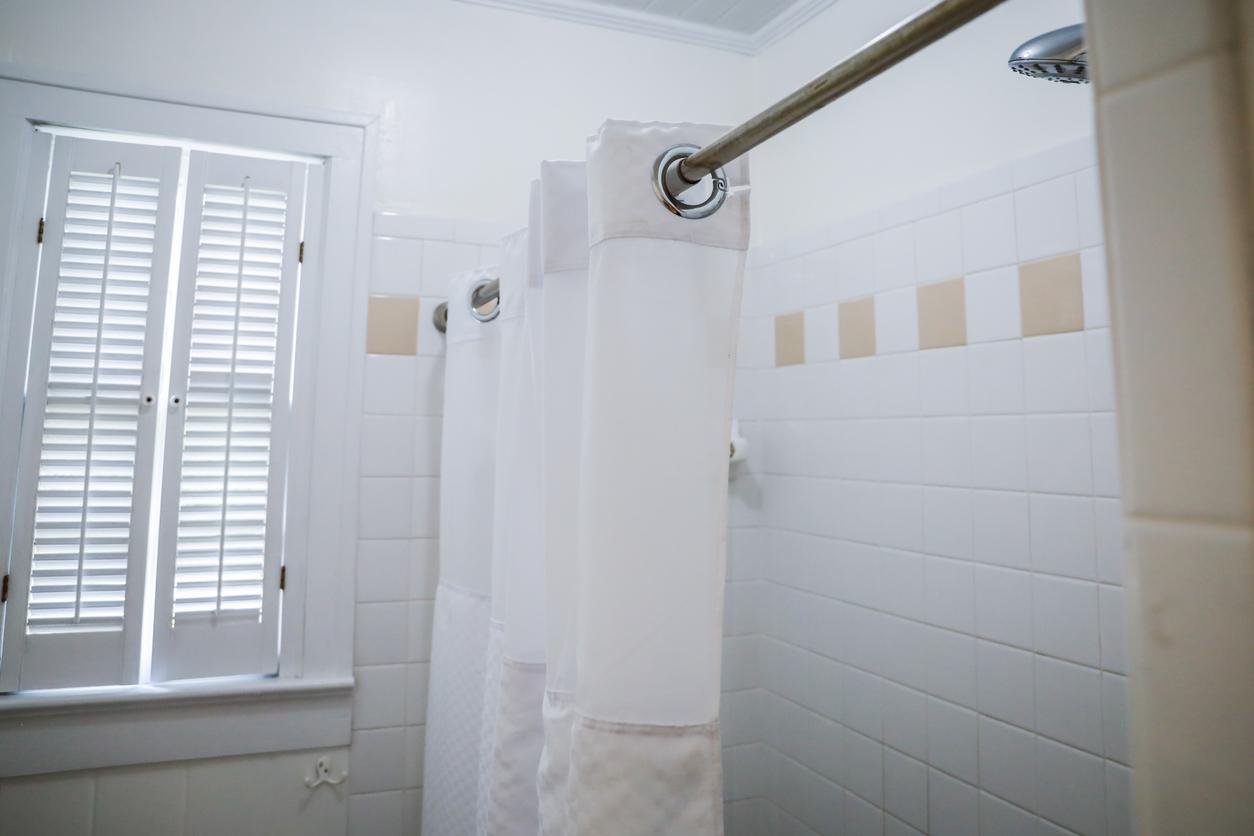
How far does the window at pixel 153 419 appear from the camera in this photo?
1.30 metres

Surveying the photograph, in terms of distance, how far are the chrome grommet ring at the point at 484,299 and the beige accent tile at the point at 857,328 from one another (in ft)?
2.52

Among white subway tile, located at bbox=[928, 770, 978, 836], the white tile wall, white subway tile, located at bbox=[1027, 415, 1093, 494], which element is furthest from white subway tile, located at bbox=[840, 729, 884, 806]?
white subway tile, located at bbox=[1027, 415, 1093, 494]

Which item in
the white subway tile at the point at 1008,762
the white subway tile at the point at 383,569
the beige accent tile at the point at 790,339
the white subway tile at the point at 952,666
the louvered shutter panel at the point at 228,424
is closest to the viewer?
the white subway tile at the point at 1008,762

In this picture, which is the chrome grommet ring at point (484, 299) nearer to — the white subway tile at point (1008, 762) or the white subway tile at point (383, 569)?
the white subway tile at point (383, 569)

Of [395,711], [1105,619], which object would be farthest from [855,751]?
[395,711]

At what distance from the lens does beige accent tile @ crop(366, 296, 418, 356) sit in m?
1.51

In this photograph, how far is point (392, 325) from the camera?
1530 millimetres

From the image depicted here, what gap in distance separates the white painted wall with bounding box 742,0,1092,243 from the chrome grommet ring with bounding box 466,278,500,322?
82 cm

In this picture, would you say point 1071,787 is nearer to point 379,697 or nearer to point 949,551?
Answer: point 949,551

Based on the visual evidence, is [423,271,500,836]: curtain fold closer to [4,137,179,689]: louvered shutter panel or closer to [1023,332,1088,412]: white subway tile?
[4,137,179,689]: louvered shutter panel

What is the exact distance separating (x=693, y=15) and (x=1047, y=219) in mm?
1086

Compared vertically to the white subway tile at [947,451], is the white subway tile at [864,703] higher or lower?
lower

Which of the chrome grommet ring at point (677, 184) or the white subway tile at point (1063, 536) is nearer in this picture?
the chrome grommet ring at point (677, 184)

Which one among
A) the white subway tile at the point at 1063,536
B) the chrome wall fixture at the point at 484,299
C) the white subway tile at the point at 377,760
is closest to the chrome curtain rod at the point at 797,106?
the chrome wall fixture at the point at 484,299
